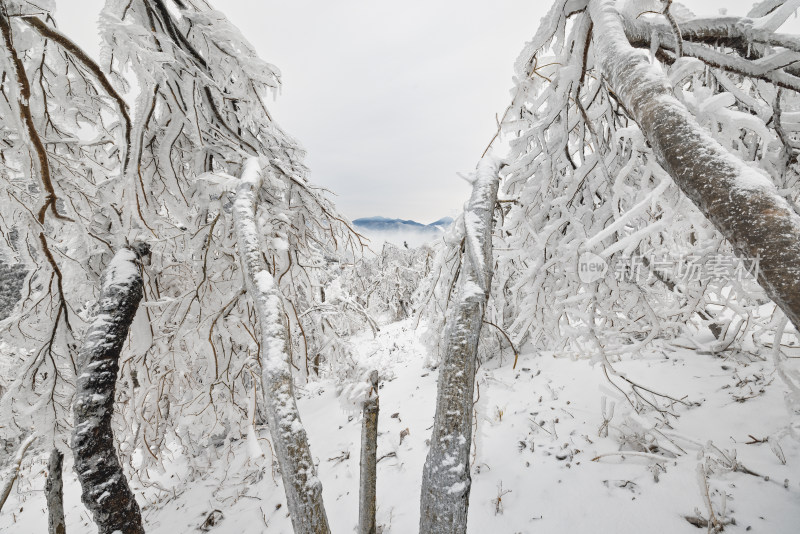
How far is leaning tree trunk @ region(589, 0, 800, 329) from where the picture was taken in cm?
68

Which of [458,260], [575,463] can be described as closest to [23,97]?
[458,260]

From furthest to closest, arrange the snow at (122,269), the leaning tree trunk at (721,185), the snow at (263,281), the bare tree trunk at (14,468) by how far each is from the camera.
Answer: the bare tree trunk at (14,468)
the snow at (122,269)
the snow at (263,281)
the leaning tree trunk at (721,185)

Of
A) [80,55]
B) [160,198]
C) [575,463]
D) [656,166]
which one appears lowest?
[575,463]

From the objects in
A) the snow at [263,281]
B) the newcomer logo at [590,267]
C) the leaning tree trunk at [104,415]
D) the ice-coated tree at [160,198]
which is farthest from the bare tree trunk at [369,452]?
the newcomer logo at [590,267]

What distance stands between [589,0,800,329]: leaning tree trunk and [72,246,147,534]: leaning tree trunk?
237 centimetres

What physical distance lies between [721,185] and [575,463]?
3453mm

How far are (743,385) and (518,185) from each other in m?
3.51

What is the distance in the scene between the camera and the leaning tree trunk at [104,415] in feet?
4.81

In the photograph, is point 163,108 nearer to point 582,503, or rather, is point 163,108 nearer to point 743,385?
point 582,503

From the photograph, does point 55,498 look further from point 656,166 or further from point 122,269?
point 656,166

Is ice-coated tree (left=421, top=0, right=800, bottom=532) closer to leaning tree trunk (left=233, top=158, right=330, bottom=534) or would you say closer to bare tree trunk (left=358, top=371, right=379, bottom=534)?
leaning tree trunk (left=233, top=158, right=330, bottom=534)

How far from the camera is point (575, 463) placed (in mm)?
3268

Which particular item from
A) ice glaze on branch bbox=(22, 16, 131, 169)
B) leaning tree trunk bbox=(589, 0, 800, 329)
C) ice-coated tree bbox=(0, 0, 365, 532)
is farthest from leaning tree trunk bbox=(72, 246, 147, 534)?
leaning tree trunk bbox=(589, 0, 800, 329)

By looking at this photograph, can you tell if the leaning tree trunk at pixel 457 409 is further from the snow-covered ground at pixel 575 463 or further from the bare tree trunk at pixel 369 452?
the bare tree trunk at pixel 369 452
